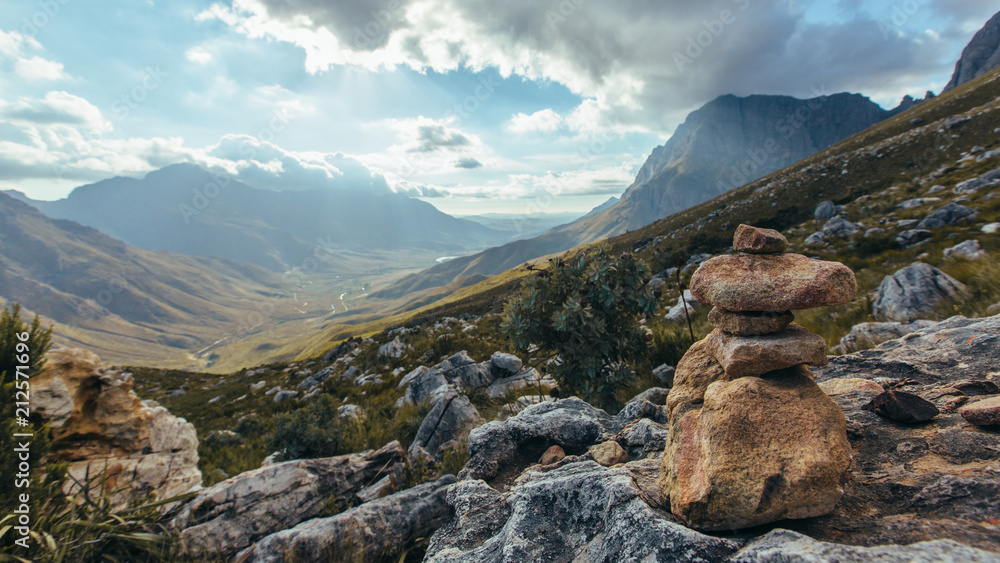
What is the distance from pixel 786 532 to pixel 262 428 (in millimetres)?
19479

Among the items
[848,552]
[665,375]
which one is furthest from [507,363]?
[848,552]

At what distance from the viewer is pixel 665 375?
8195mm

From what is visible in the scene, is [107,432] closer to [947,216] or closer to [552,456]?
[552,456]

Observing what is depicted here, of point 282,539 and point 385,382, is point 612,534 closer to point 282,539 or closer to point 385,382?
point 282,539

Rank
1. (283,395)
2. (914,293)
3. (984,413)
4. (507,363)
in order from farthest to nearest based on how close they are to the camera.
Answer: (283,395), (507,363), (914,293), (984,413)

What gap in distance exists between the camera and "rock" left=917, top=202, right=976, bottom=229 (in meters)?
16.3

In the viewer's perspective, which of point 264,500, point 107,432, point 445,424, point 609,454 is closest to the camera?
point 609,454

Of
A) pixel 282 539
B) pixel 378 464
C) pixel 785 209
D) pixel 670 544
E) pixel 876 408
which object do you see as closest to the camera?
pixel 670 544

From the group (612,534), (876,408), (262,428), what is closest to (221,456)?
(262,428)

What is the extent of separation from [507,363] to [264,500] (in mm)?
8821

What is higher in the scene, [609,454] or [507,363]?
[609,454]

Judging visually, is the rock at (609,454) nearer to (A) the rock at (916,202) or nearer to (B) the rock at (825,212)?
(A) the rock at (916,202)

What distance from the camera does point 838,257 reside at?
1720 cm

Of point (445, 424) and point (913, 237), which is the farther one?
point (913, 237)
